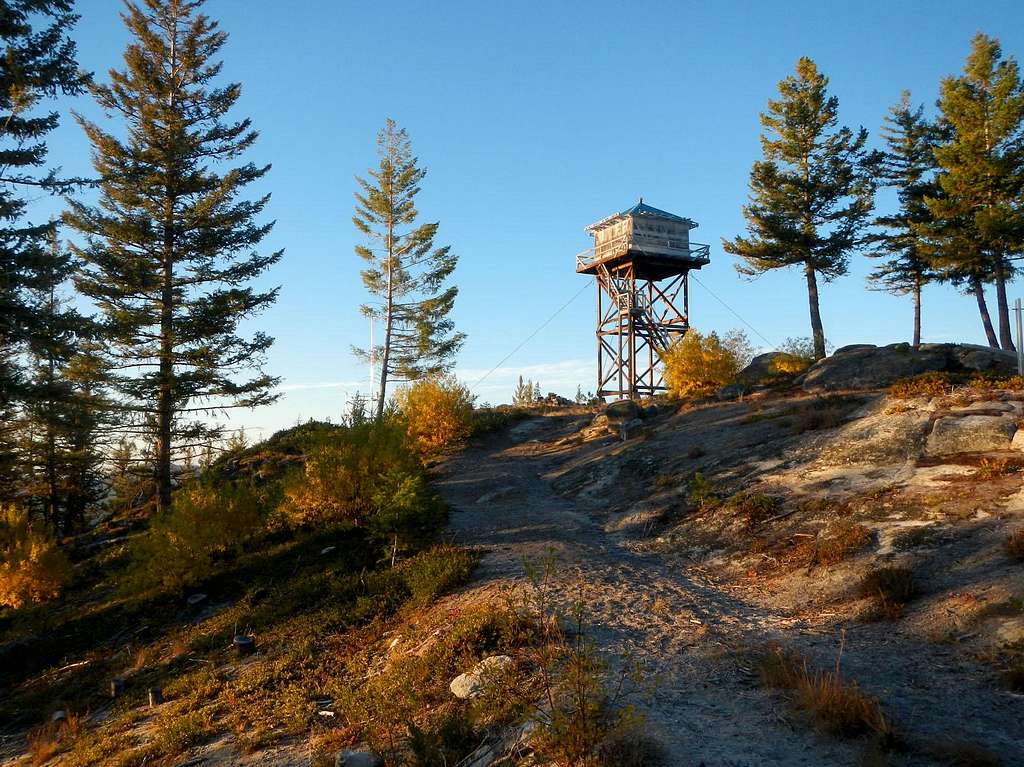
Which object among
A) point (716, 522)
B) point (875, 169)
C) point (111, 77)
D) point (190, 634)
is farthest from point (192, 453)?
point (875, 169)

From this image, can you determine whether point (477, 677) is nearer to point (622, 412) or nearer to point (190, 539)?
point (190, 539)

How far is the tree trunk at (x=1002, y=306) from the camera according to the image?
82.4 ft

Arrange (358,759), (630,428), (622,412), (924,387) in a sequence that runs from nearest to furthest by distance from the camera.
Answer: (358,759) → (924,387) → (630,428) → (622,412)

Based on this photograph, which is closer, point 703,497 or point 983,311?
point 703,497

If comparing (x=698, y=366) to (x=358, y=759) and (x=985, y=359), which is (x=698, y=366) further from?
(x=358, y=759)

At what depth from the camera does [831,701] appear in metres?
4.67

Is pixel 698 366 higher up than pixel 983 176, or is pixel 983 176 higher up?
pixel 983 176

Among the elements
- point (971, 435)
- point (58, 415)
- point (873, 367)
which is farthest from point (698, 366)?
point (58, 415)

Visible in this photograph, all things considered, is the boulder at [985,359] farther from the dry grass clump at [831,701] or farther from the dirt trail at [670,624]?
the dry grass clump at [831,701]

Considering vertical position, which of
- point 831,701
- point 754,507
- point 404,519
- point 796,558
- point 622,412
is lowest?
point 831,701

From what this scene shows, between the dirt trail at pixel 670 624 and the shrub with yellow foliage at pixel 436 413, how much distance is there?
8210mm

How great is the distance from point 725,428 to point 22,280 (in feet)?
59.1

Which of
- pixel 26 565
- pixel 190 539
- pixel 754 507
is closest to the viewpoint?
pixel 754 507

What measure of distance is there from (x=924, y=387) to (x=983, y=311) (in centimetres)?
1956
